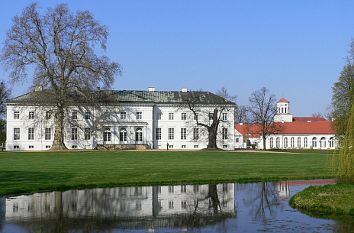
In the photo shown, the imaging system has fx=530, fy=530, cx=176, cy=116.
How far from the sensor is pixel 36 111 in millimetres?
70812

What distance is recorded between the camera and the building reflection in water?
13.5m

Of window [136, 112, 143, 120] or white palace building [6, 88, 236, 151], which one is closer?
white palace building [6, 88, 236, 151]

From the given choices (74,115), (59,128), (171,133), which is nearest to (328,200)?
(59,128)

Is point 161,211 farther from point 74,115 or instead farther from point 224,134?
point 224,134

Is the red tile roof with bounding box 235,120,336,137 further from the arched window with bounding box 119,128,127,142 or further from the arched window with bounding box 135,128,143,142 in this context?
the arched window with bounding box 119,128,127,142

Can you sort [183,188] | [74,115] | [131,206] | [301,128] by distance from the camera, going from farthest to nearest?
1. [301,128]
2. [74,115]
3. [183,188]
4. [131,206]

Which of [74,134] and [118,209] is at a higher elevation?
[74,134]

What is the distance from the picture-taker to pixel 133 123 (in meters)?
85.9

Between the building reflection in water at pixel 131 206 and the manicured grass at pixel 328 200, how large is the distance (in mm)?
2160

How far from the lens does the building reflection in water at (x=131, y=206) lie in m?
13.5

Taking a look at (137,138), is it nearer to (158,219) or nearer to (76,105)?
(76,105)

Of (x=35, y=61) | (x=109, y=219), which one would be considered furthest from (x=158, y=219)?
(x=35, y=61)

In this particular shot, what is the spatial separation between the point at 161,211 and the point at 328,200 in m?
4.84

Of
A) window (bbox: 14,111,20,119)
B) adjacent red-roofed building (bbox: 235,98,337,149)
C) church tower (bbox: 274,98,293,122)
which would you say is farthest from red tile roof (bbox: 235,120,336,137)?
window (bbox: 14,111,20,119)
